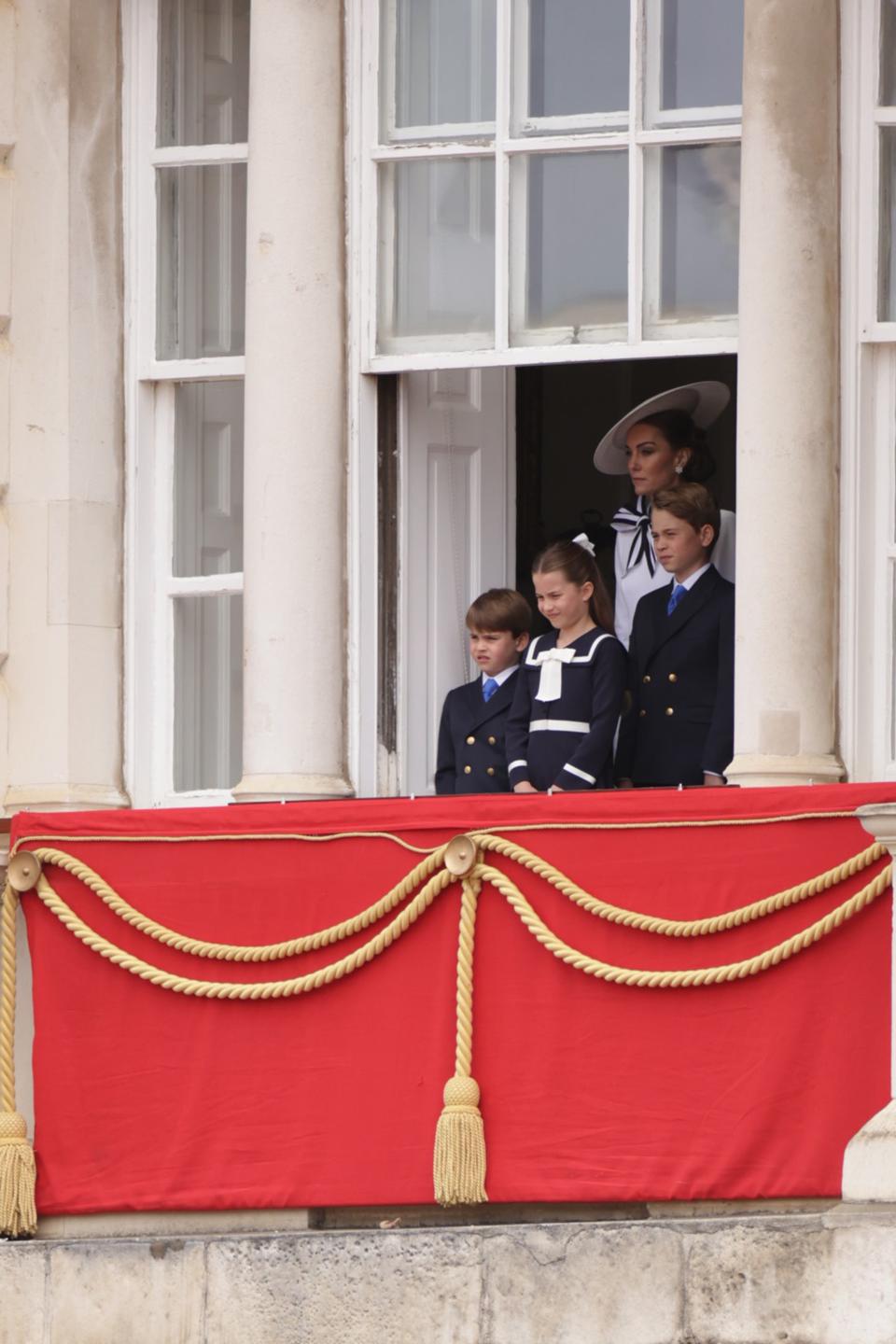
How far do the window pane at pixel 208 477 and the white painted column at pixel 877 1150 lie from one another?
11.4 feet

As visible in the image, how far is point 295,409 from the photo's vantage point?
10.9 metres

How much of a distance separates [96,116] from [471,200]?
5.24ft

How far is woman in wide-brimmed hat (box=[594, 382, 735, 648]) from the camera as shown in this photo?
430 inches

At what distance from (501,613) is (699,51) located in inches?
81.8

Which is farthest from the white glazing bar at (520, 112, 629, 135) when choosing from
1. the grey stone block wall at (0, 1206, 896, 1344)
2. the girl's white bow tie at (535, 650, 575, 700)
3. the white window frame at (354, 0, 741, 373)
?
the grey stone block wall at (0, 1206, 896, 1344)

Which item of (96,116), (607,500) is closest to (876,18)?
(96,116)

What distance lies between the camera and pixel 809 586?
9984mm

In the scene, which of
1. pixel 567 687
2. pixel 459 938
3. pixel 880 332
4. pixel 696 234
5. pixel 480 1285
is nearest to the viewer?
pixel 480 1285

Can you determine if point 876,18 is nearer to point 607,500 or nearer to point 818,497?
point 818,497

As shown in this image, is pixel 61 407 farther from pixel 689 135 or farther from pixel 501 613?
pixel 689 135

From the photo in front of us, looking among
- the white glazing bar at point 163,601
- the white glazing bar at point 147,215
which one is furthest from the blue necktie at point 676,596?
the white glazing bar at point 147,215

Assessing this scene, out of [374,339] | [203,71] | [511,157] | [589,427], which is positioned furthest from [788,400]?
[589,427]

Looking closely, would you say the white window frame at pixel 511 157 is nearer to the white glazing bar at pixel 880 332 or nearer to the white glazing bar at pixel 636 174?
the white glazing bar at pixel 636 174

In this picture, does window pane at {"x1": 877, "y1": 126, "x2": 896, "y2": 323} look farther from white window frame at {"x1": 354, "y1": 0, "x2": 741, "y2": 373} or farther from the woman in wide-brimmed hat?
the woman in wide-brimmed hat
